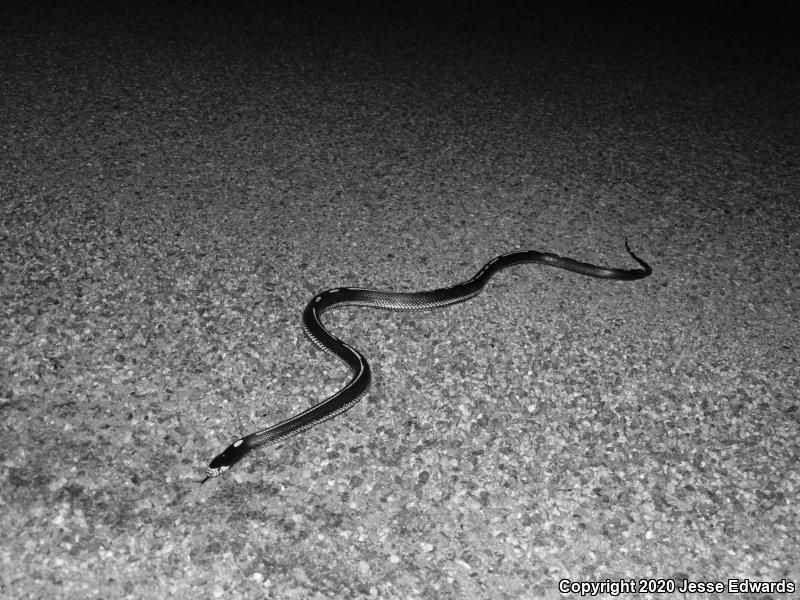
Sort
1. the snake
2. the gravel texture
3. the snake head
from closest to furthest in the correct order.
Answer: the gravel texture → the snake head → the snake

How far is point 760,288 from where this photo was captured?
15.6 feet

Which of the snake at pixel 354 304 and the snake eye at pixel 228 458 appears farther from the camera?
the snake at pixel 354 304

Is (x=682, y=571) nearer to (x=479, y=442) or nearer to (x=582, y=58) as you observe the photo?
(x=479, y=442)

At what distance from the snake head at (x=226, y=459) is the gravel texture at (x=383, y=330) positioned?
0.18 ft

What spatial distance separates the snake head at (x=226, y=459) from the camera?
→ 9.89 ft

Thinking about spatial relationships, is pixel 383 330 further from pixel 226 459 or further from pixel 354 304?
pixel 226 459

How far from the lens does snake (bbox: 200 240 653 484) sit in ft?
10.4

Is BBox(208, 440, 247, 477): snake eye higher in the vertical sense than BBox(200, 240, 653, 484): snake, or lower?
lower

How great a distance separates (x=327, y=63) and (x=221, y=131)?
2308 millimetres

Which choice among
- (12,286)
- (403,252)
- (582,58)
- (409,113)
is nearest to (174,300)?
(12,286)

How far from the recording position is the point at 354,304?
423 cm

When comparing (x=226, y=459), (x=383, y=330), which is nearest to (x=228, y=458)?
(x=226, y=459)

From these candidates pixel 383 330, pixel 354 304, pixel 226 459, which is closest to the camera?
pixel 226 459

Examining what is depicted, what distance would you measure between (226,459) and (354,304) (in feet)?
4.70
